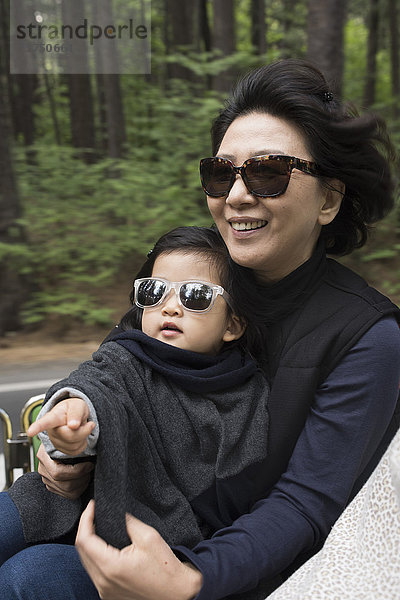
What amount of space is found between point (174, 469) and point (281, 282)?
1.81 ft

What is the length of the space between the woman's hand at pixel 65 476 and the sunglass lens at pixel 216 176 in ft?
2.50

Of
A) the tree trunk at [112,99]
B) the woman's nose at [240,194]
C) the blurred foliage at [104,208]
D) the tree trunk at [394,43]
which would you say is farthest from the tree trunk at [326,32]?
A: the tree trunk at [394,43]

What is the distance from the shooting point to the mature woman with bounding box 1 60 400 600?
1383 mm

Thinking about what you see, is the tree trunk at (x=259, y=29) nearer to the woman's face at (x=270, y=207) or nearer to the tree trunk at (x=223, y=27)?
the tree trunk at (x=223, y=27)

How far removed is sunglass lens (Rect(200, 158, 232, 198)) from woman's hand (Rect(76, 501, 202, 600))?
0.86 m

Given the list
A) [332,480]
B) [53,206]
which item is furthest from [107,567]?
[53,206]

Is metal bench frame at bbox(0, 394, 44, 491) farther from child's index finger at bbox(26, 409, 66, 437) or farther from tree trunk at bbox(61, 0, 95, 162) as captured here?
tree trunk at bbox(61, 0, 95, 162)

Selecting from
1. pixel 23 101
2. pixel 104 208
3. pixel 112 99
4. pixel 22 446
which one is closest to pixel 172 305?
pixel 22 446

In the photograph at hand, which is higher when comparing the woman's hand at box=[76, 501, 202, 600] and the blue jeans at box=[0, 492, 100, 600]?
the woman's hand at box=[76, 501, 202, 600]

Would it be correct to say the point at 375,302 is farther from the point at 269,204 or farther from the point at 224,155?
the point at 224,155

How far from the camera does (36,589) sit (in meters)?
1.44

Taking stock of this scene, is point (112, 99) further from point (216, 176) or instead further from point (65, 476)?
point (65, 476)

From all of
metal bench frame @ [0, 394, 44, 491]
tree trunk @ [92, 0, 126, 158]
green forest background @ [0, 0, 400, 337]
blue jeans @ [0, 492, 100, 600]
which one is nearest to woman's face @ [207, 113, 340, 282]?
blue jeans @ [0, 492, 100, 600]

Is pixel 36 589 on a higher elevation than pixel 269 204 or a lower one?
lower
